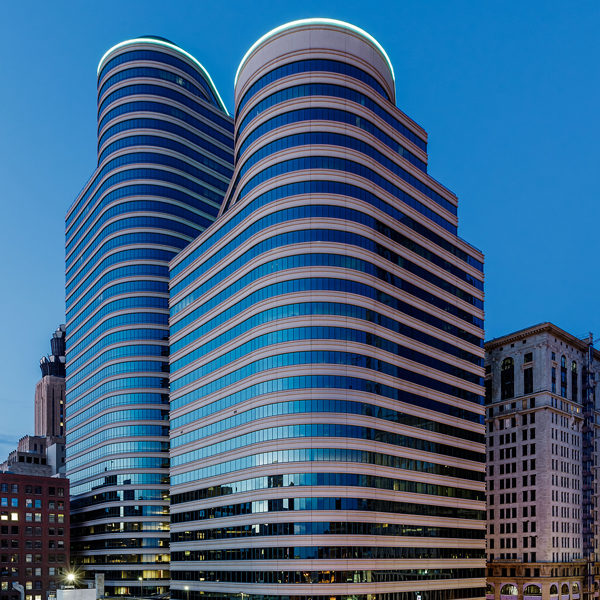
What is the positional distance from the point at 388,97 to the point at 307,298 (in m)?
39.6

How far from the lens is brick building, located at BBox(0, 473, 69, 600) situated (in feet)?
453

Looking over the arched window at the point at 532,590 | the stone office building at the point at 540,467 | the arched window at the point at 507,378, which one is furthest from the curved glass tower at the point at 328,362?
the arched window at the point at 507,378

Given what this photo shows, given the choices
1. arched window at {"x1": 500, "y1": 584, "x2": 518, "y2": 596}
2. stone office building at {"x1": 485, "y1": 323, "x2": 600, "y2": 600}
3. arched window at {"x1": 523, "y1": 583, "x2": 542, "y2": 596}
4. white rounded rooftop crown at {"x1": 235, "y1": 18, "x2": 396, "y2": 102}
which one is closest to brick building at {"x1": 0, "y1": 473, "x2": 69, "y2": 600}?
arched window at {"x1": 500, "y1": 584, "x2": 518, "y2": 596}

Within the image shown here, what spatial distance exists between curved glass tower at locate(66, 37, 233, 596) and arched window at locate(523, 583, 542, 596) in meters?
73.2

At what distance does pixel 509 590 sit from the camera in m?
140

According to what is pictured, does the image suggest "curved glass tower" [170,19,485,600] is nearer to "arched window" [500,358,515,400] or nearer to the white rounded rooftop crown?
the white rounded rooftop crown

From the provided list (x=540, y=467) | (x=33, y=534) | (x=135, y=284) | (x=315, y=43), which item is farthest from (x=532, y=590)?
(x=315, y=43)

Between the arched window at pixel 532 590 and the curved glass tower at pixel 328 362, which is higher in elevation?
the curved glass tower at pixel 328 362

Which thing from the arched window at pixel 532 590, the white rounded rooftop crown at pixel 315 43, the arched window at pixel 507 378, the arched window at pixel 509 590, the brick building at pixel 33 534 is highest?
the white rounded rooftop crown at pixel 315 43

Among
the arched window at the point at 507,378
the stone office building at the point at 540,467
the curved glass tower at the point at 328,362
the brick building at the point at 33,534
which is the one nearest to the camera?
the curved glass tower at the point at 328,362

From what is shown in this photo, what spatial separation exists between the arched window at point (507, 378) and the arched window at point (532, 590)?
39.7m

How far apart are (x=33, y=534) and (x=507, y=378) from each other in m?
110

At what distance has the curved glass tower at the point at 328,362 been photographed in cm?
8288

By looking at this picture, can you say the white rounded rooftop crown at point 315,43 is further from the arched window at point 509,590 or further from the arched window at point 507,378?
the arched window at point 509,590
